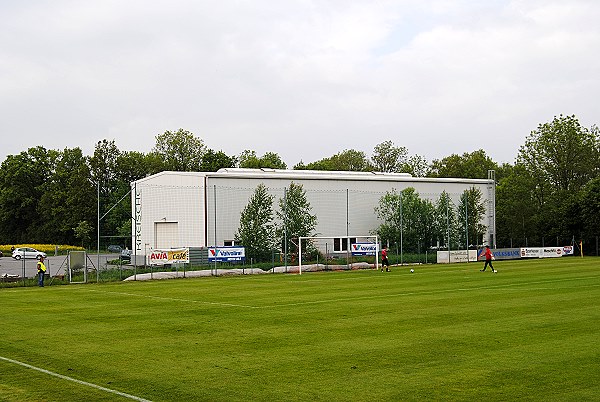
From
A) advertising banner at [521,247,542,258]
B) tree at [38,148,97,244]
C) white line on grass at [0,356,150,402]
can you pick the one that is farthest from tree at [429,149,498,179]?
white line on grass at [0,356,150,402]

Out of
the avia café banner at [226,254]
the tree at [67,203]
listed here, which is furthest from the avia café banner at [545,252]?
the tree at [67,203]

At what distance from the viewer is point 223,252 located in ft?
158

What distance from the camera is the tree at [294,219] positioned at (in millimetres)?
54688

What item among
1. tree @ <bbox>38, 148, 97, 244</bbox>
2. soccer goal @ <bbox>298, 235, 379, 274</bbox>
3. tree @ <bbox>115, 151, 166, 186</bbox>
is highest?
tree @ <bbox>115, 151, 166, 186</bbox>

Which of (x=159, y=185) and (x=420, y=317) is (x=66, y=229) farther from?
(x=420, y=317)

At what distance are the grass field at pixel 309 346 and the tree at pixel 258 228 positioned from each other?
22652mm

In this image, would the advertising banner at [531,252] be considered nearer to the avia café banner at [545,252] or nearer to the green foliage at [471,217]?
the avia café banner at [545,252]

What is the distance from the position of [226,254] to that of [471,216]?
2888 cm

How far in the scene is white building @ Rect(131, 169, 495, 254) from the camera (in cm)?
5591

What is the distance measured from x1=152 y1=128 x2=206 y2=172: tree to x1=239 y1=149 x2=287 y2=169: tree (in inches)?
266

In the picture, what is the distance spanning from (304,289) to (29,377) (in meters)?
20.7

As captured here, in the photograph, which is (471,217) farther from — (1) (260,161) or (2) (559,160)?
(1) (260,161)

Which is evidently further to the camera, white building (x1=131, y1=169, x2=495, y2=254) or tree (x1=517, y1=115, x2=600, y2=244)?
tree (x1=517, y1=115, x2=600, y2=244)

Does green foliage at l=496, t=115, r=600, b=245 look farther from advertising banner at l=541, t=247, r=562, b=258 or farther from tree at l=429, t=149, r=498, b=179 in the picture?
tree at l=429, t=149, r=498, b=179
